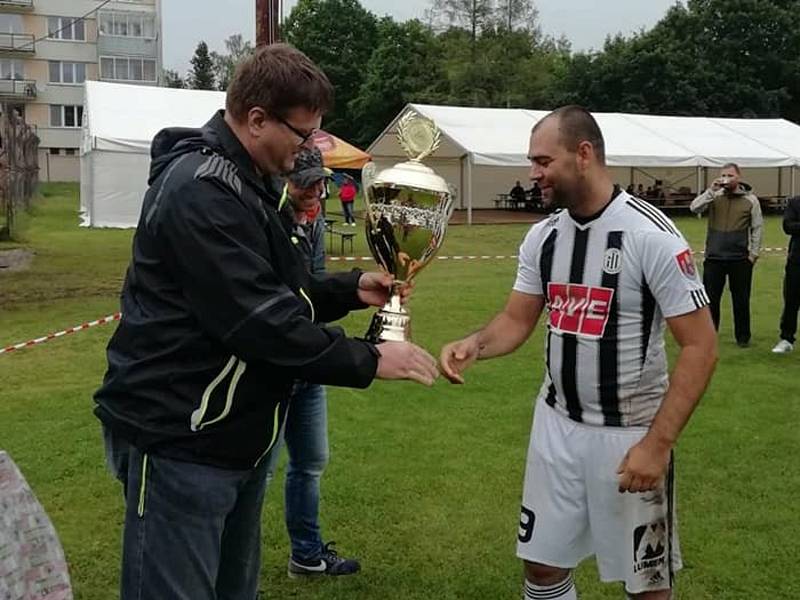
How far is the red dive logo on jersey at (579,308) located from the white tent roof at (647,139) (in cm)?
2334

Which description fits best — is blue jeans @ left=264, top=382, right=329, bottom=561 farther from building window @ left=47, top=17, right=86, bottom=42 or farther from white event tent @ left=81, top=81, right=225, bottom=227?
building window @ left=47, top=17, right=86, bottom=42

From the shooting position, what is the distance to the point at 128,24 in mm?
62469

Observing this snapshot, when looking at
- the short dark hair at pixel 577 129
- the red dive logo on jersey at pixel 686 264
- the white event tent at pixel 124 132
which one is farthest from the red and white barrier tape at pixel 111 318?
the white event tent at pixel 124 132

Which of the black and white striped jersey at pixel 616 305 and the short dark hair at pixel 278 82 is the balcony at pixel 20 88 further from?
the short dark hair at pixel 278 82

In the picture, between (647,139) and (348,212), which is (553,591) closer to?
(348,212)

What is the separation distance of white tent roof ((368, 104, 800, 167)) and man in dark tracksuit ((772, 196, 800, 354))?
16809 mm

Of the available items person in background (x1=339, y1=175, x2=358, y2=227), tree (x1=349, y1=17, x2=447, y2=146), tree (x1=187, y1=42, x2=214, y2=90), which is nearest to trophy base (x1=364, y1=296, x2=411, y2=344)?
person in background (x1=339, y1=175, x2=358, y2=227)

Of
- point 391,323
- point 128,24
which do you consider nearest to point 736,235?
point 391,323

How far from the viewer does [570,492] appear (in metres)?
3.08

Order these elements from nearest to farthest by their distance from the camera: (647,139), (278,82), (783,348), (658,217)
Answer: (278,82)
(658,217)
(783,348)
(647,139)

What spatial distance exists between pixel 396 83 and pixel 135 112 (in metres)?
30.0

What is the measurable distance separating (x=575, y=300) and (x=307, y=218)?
1.27 meters

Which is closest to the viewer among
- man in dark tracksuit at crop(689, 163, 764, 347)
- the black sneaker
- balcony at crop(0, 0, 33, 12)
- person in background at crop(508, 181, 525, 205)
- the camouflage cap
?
the camouflage cap

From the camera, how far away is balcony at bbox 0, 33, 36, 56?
199ft
